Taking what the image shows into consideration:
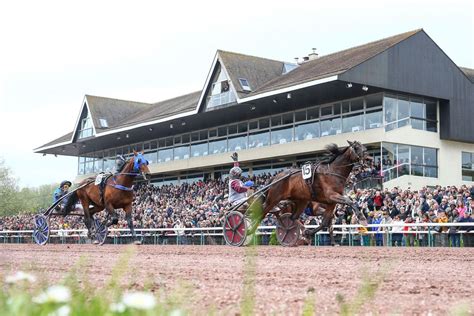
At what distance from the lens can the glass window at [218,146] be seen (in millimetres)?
43816

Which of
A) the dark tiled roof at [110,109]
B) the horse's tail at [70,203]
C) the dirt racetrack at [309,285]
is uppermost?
the dark tiled roof at [110,109]

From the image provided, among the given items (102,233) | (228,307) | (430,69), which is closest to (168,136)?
(430,69)

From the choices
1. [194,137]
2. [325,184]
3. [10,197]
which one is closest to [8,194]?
[10,197]

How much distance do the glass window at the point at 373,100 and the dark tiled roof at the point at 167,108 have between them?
10845mm

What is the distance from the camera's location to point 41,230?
2408 centimetres

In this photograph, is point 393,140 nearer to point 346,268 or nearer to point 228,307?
point 346,268

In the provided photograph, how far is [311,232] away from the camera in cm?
1711

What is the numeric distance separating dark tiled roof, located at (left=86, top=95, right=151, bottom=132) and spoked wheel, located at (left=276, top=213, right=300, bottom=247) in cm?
3620

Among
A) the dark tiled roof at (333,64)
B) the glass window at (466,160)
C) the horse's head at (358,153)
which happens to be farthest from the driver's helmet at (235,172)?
the glass window at (466,160)

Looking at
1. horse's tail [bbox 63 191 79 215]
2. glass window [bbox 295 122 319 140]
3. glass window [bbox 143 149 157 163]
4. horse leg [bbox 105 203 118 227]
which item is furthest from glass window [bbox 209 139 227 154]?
horse leg [bbox 105 203 118 227]

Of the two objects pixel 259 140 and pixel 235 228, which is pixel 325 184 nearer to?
pixel 235 228

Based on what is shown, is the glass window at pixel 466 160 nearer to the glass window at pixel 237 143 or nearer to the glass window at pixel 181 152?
the glass window at pixel 237 143

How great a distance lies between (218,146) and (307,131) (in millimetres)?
8205

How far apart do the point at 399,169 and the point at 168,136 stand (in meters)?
20.2
